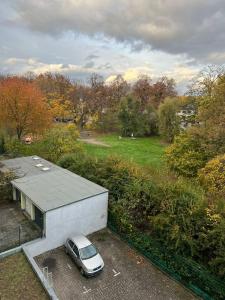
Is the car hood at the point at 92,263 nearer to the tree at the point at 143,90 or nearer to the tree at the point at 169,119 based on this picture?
the tree at the point at 169,119

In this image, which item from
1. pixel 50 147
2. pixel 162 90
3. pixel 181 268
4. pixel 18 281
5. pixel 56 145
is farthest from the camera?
pixel 162 90

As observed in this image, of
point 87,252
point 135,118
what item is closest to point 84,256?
point 87,252

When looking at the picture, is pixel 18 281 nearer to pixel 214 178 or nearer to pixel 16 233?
pixel 16 233

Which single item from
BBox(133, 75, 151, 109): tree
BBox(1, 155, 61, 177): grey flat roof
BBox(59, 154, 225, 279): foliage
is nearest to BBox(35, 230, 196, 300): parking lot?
BBox(59, 154, 225, 279): foliage

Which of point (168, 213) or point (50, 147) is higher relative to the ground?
point (50, 147)

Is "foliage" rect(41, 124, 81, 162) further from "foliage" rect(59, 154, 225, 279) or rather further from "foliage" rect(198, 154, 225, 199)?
"foliage" rect(198, 154, 225, 199)

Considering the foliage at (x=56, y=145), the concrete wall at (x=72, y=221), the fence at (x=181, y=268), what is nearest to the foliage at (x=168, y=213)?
the fence at (x=181, y=268)
